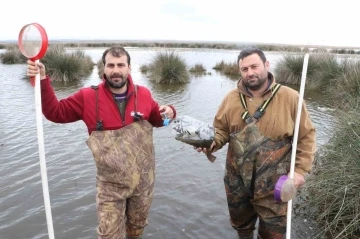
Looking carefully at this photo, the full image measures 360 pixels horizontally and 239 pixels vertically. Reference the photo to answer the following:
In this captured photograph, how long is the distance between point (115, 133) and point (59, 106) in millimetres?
665

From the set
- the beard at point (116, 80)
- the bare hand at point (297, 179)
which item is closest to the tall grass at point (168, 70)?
the beard at point (116, 80)

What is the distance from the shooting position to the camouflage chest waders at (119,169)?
3.46 metres

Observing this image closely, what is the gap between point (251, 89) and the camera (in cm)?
375

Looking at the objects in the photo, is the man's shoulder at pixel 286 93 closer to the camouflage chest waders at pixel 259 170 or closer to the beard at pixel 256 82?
the camouflage chest waders at pixel 259 170

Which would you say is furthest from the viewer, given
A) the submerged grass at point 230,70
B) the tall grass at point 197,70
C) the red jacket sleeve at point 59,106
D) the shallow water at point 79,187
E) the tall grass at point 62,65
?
the tall grass at point 197,70

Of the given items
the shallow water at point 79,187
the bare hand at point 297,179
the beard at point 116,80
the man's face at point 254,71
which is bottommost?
the shallow water at point 79,187

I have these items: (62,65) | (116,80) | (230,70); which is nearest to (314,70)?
(230,70)

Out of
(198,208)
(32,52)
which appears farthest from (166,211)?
(32,52)

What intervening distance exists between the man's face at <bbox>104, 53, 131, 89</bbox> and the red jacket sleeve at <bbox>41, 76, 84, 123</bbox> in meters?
0.37

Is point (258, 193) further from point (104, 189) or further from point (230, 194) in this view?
point (104, 189)

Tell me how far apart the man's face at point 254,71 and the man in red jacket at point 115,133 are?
115 centimetres

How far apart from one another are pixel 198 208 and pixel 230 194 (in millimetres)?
1497

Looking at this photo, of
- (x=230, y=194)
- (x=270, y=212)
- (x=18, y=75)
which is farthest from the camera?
(x=18, y=75)

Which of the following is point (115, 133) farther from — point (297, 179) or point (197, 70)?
point (197, 70)
